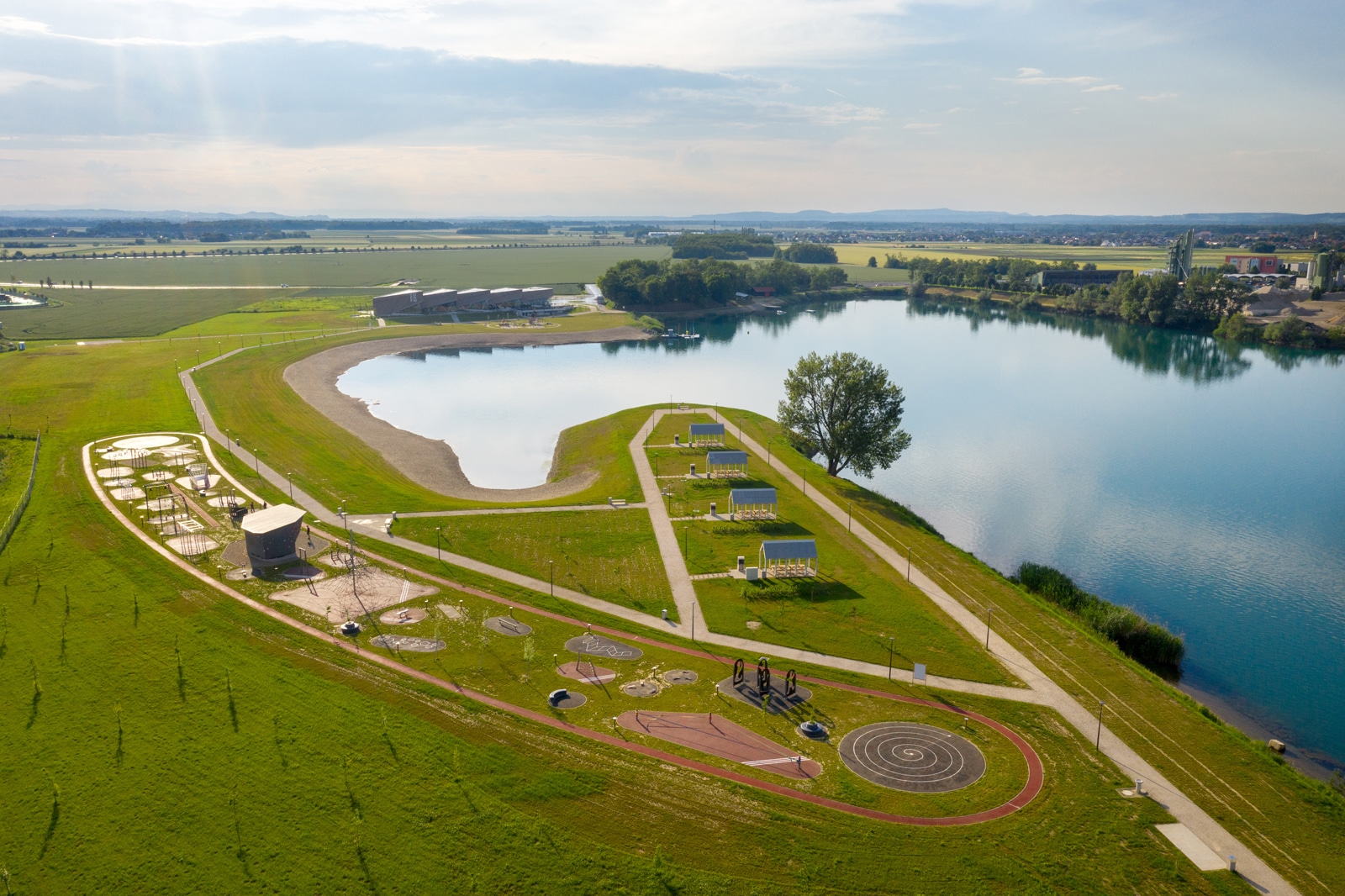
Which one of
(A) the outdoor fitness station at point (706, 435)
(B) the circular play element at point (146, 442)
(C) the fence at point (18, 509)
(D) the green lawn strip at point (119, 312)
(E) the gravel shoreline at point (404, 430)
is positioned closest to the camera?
(C) the fence at point (18, 509)

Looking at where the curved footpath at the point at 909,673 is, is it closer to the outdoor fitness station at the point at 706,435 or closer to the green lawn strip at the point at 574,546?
the green lawn strip at the point at 574,546

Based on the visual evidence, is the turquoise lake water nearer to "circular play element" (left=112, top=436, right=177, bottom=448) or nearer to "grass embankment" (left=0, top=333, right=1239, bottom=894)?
"grass embankment" (left=0, top=333, right=1239, bottom=894)

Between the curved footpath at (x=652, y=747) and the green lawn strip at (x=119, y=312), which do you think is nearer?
the curved footpath at (x=652, y=747)

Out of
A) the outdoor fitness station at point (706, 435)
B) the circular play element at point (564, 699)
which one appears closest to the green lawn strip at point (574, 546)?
the circular play element at point (564, 699)

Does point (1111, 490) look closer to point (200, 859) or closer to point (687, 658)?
point (687, 658)

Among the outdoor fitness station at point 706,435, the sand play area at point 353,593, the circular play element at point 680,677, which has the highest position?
the outdoor fitness station at point 706,435

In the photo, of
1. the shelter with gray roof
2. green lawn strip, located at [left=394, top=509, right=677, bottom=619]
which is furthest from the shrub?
the shelter with gray roof

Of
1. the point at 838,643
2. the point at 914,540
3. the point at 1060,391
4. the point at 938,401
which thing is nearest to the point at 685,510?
the point at 914,540
